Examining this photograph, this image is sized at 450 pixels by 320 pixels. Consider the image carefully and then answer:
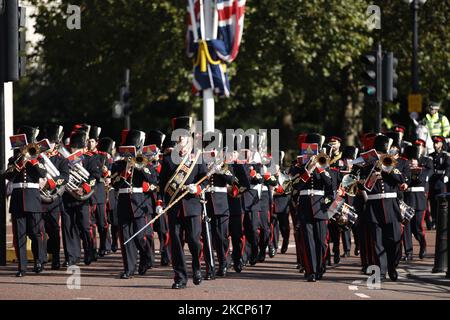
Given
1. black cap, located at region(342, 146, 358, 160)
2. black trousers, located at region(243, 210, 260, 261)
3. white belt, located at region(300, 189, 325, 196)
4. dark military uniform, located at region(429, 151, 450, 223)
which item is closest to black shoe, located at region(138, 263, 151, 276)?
black trousers, located at region(243, 210, 260, 261)

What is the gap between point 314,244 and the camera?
54.6 ft

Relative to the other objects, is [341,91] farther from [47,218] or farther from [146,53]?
[47,218]

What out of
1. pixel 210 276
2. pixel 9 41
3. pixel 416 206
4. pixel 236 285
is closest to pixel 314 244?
pixel 236 285

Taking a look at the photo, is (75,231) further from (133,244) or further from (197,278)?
(197,278)

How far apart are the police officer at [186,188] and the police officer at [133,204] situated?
1433 mm

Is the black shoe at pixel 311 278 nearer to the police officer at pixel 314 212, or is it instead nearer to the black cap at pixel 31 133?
the police officer at pixel 314 212

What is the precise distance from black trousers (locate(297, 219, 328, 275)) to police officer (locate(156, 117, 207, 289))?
1532 millimetres

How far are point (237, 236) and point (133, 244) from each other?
70.5 inches

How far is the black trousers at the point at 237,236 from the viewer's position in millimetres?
18141

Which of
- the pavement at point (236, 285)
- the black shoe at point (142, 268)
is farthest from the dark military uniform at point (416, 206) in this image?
the black shoe at point (142, 268)

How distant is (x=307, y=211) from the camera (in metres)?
16.7

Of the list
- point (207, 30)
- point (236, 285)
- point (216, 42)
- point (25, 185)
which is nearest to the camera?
point (236, 285)
